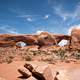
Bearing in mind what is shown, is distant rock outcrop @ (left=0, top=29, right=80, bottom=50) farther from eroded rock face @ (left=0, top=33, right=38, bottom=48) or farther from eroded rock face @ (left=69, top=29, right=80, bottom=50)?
eroded rock face @ (left=69, top=29, right=80, bottom=50)

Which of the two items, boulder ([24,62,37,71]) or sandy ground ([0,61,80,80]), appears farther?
sandy ground ([0,61,80,80])

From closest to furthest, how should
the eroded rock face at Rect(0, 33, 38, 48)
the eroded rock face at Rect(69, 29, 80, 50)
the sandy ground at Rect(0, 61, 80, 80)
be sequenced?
the sandy ground at Rect(0, 61, 80, 80) < the eroded rock face at Rect(69, 29, 80, 50) < the eroded rock face at Rect(0, 33, 38, 48)

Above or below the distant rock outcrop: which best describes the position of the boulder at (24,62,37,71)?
below

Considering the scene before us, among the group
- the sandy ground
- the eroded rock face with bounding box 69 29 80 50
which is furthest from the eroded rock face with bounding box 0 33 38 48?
the sandy ground

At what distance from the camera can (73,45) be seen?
16.3 m

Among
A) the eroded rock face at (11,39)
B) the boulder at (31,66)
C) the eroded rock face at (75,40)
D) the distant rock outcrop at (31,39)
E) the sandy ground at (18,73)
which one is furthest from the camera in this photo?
the eroded rock face at (11,39)

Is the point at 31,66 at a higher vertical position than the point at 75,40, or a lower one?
lower

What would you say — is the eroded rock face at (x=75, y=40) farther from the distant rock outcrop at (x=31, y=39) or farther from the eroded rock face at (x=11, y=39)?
the eroded rock face at (x=11, y=39)

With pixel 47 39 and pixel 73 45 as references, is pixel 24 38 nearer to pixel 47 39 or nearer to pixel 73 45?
pixel 47 39

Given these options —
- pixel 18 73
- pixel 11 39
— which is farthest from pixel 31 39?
pixel 18 73

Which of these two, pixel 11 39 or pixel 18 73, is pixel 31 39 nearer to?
pixel 11 39

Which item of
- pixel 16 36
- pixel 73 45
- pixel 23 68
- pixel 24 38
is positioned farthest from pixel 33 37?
pixel 23 68


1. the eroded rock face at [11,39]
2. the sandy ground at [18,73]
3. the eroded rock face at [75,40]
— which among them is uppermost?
the eroded rock face at [11,39]

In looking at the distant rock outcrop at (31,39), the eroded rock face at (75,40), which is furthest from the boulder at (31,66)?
the distant rock outcrop at (31,39)
